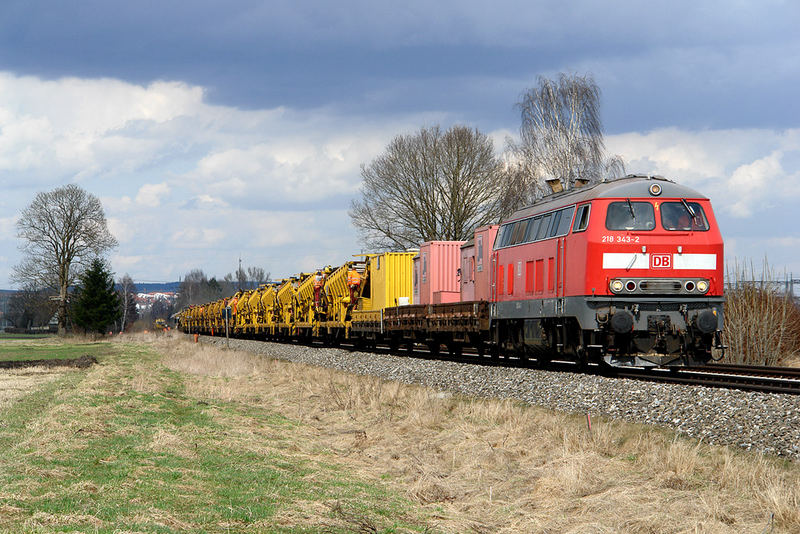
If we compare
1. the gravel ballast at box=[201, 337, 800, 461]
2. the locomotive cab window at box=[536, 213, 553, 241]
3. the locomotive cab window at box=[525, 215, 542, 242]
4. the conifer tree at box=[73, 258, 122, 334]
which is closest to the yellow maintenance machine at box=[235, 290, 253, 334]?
the conifer tree at box=[73, 258, 122, 334]

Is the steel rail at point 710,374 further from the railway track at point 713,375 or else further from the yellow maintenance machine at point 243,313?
the yellow maintenance machine at point 243,313

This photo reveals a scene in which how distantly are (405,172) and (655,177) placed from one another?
36.8 metres

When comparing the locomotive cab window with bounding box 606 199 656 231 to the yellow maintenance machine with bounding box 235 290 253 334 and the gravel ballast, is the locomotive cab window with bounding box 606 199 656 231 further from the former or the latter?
the yellow maintenance machine with bounding box 235 290 253 334

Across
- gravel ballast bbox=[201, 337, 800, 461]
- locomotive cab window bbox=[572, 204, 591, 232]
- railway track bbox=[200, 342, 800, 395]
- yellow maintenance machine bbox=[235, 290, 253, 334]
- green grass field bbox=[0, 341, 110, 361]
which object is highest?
locomotive cab window bbox=[572, 204, 591, 232]

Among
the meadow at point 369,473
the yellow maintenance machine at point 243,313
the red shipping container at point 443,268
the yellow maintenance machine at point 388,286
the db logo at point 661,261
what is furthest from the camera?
the yellow maintenance machine at point 243,313

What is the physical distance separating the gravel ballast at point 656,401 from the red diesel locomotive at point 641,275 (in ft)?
4.01

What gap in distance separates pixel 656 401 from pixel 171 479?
27.8ft

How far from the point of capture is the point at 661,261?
17328 mm

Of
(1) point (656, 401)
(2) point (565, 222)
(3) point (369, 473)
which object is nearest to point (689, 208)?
(2) point (565, 222)

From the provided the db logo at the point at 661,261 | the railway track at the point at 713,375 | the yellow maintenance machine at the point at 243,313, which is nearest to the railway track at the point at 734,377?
the railway track at the point at 713,375

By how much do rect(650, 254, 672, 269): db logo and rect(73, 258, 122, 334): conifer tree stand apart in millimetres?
65200

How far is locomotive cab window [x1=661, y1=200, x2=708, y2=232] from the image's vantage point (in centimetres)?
1766

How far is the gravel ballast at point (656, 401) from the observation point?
11.2 metres

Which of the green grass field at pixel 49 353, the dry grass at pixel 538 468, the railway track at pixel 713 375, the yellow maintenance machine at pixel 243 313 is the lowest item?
the green grass field at pixel 49 353
